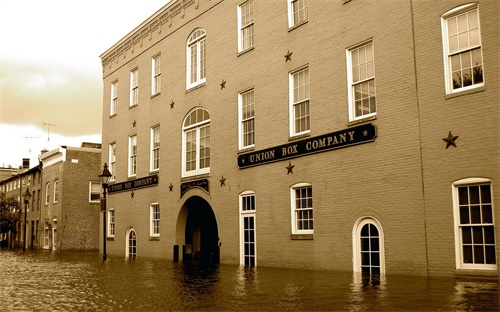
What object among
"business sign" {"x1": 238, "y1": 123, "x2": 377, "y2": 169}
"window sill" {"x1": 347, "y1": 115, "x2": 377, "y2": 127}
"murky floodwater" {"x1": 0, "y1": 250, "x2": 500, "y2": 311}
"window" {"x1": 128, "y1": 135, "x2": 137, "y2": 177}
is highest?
"window" {"x1": 128, "y1": 135, "x2": 137, "y2": 177}

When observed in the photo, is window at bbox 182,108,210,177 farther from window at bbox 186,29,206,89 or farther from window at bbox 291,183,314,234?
window at bbox 291,183,314,234

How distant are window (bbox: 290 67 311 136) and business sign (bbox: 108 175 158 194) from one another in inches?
407

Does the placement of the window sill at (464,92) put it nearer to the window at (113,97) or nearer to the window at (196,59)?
the window at (196,59)

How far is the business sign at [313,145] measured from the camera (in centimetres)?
1525

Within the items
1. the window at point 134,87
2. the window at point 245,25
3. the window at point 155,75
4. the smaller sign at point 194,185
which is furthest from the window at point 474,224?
the window at point 134,87

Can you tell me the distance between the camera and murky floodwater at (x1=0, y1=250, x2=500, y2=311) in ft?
30.6

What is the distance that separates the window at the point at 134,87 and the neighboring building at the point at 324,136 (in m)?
1.37

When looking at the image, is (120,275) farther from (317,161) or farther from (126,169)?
(126,169)

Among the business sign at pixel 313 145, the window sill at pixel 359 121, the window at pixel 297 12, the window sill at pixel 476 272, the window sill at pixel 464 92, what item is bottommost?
the window sill at pixel 476 272

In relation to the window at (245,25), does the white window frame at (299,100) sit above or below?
below

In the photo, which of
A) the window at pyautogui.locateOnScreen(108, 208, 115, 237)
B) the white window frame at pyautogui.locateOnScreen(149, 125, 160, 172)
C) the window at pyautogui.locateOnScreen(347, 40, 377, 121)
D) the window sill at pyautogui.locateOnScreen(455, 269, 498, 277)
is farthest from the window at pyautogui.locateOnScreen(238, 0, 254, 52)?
the window at pyautogui.locateOnScreen(108, 208, 115, 237)

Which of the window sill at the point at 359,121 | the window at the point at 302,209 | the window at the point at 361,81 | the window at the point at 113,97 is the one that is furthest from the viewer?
the window at the point at 113,97

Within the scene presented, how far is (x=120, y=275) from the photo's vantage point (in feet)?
54.2

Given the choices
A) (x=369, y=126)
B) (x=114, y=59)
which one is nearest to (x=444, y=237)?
(x=369, y=126)
